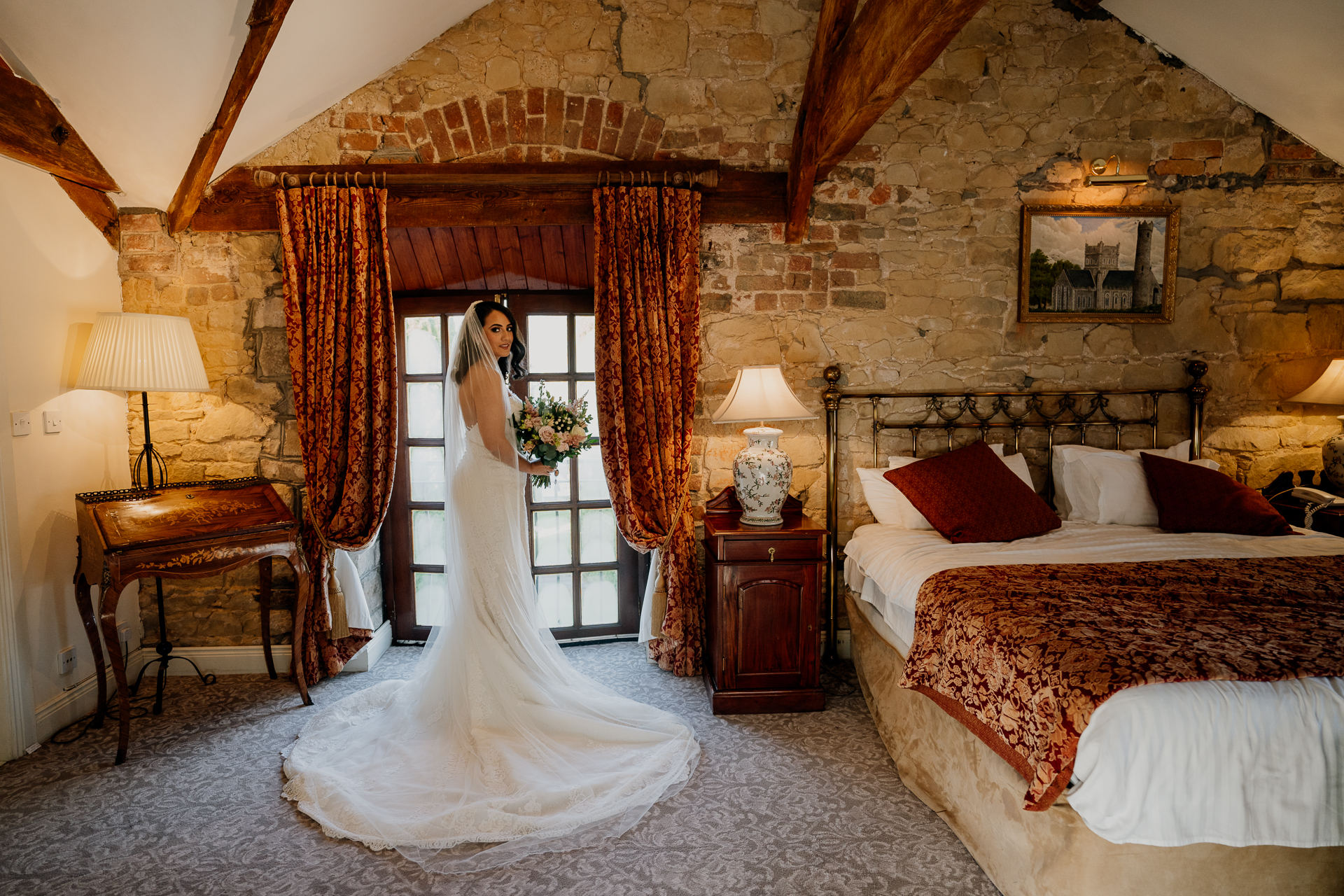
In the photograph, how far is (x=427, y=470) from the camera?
13.6 feet

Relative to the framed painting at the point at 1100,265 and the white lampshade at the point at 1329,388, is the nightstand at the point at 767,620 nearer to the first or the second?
the framed painting at the point at 1100,265

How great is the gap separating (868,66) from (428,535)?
3.31 metres

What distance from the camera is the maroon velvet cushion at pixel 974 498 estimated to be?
3.34m

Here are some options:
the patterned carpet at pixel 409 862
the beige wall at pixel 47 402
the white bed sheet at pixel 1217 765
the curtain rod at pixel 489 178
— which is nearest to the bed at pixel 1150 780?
the white bed sheet at pixel 1217 765

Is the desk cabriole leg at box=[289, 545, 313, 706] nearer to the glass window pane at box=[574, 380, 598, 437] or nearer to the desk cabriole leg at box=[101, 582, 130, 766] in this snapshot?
the desk cabriole leg at box=[101, 582, 130, 766]

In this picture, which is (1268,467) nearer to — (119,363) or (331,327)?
(331,327)

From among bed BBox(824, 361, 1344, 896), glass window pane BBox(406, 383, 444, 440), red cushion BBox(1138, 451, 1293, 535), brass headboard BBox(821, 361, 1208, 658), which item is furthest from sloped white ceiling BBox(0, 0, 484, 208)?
red cushion BBox(1138, 451, 1293, 535)

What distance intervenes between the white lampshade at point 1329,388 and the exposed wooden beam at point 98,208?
652 cm

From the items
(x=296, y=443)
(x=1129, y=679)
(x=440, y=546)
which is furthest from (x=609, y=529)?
(x=1129, y=679)

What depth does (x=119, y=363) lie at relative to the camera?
3.24 metres

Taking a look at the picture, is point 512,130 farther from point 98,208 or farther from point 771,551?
point 771,551

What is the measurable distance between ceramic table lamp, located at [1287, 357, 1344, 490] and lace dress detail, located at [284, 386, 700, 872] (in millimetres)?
3746

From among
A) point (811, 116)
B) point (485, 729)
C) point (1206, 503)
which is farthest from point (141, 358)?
point (1206, 503)

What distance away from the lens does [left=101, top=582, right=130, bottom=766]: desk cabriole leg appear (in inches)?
114
